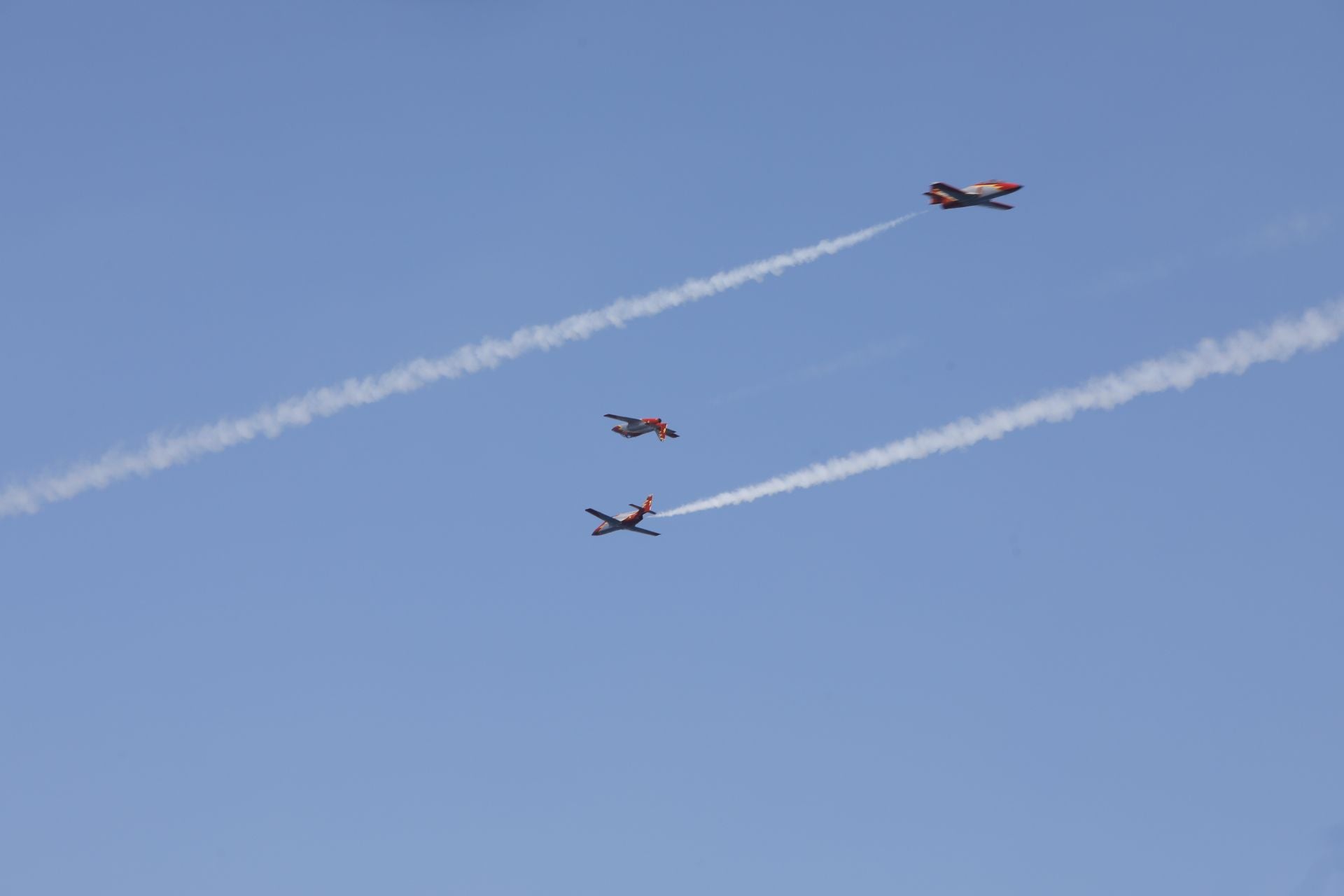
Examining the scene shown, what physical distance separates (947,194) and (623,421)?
3466 cm

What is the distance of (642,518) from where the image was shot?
147 meters

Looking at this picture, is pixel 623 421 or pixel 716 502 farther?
pixel 623 421

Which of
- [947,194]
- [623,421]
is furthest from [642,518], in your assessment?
[947,194]

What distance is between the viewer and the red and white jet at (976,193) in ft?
438

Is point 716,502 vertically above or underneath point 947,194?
→ underneath

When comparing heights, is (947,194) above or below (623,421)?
above

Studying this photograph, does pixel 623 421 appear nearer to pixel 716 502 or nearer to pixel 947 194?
pixel 716 502

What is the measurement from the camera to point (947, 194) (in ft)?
440

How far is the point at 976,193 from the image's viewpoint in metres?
134

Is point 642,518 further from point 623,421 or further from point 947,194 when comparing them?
point 947,194

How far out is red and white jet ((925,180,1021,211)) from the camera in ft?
438

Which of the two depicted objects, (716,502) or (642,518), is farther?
(642,518)

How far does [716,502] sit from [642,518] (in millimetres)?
14123

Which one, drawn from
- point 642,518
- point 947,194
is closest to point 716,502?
point 642,518
